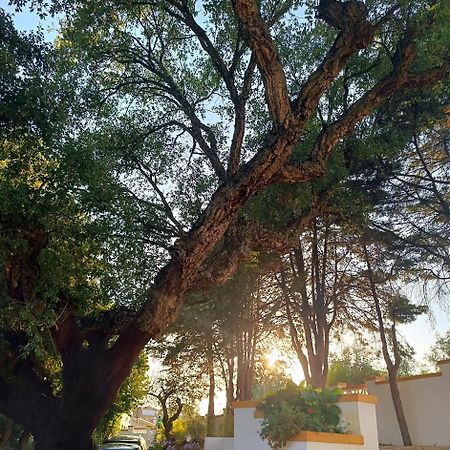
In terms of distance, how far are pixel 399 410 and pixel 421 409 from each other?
692 millimetres

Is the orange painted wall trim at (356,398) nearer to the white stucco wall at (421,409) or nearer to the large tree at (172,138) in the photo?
the large tree at (172,138)

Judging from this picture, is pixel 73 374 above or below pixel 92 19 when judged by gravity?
below

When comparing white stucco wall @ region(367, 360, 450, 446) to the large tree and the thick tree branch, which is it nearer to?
the large tree

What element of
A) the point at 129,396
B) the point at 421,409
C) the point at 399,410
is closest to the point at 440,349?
the point at 421,409

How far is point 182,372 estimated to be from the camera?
21.0 meters

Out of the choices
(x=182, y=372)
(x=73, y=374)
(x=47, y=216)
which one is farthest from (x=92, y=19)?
(x=182, y=372)

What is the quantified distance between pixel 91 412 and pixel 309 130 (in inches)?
287

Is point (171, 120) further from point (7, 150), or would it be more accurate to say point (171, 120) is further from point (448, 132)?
point (448, 132)

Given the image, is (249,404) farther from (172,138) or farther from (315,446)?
(172,138)

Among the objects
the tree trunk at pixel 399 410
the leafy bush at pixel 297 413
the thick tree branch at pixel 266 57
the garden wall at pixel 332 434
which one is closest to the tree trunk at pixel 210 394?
the tree trunk at pixel 399 410

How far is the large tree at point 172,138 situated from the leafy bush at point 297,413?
2.31m

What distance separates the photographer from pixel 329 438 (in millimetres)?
6887

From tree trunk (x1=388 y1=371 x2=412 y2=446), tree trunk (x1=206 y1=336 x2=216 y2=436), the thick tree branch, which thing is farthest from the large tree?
tree trunk (x1=206 y1=336 x2=216 y2=436)

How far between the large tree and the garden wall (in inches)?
83.5
